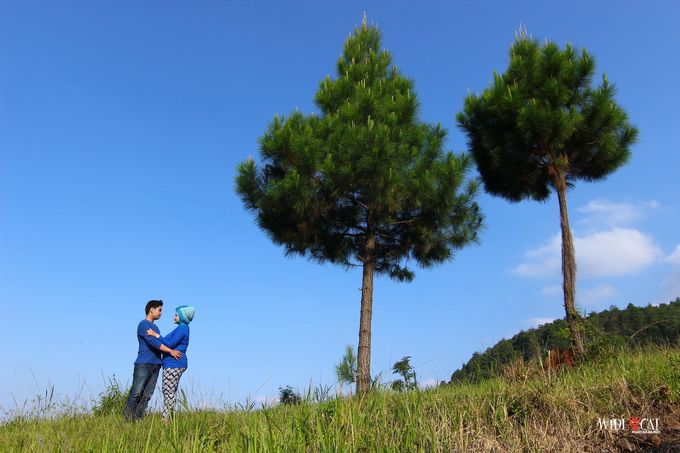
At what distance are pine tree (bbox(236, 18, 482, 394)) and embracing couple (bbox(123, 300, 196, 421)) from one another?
5.68m

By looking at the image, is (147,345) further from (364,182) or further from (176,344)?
(364,182)

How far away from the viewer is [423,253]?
1275 cm

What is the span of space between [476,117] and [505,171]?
1.51 m

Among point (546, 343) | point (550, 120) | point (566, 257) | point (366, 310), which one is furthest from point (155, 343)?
point (550, 120)

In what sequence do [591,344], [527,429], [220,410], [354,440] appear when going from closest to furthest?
[354,440]
[527,429]
[220,410]
[591,344]

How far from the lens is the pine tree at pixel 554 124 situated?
1080 cm

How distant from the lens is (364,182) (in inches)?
440

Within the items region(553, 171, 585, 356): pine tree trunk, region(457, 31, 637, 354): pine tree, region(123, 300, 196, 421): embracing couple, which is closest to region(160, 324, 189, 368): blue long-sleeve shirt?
region(123, 300, 196, 421): embracing couple

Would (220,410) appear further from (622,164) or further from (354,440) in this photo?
→ (622,164)

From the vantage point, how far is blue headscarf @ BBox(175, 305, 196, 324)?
5625mm

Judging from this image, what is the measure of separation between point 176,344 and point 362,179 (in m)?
6.38

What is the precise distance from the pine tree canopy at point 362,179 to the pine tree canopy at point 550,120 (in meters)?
1.12

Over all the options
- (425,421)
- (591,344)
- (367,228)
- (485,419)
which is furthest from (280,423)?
(367,228)

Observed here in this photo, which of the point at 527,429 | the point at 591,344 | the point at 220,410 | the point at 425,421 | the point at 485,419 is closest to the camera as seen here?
the point at 425,421
